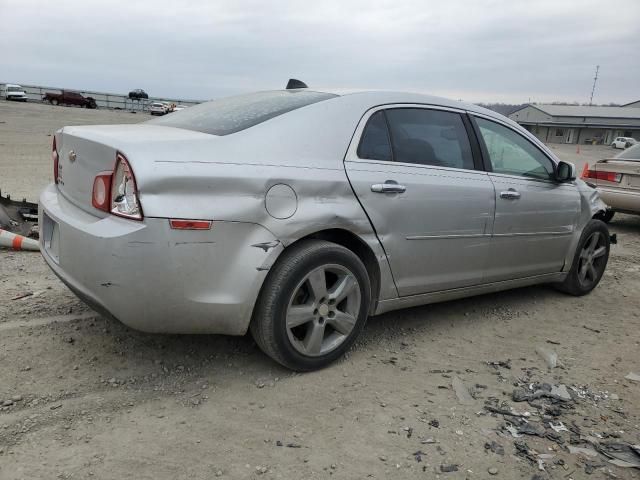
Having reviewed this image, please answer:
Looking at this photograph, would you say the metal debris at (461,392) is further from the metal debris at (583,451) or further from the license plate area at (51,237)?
the license plate area at (51,237)

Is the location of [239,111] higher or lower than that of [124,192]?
higher

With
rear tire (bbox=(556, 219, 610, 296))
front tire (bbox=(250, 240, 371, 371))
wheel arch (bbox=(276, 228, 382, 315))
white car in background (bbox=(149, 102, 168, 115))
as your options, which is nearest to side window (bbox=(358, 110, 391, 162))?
wheel arch (bbox=(276, 228, 382, 315))

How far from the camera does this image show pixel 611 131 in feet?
240

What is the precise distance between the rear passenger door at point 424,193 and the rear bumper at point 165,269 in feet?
2.63

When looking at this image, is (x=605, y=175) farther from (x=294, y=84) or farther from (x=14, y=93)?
(x=14, y=93)

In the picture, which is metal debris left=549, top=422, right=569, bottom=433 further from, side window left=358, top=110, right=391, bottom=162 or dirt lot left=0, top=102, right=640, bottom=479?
side window left=358, top=110, right=391, bottom=162

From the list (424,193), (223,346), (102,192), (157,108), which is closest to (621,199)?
(424,193)

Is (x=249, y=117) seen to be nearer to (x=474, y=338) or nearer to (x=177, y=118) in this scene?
(x=177, y=118)

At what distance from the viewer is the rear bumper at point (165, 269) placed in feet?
8.46

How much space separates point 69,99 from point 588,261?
173 ft

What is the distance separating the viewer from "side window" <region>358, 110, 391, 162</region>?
334cm

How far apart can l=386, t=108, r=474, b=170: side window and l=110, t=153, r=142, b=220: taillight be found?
63.8 inches

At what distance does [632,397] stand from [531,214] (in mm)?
1537

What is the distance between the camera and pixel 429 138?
3725 millimetres
